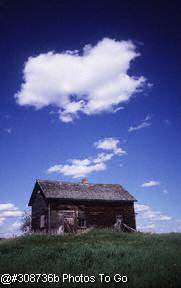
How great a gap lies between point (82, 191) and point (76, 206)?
219cm

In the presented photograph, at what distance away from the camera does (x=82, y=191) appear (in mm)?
33188

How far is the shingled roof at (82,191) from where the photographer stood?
102 feet

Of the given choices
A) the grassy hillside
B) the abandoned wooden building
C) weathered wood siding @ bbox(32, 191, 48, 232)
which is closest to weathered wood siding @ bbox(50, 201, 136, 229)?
the abandoned wooden building

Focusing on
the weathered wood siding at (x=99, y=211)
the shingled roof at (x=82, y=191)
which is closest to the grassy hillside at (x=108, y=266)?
the weathered wood siding at (x=99, y=211)

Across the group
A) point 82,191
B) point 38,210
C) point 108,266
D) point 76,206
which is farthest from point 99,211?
point 108,266

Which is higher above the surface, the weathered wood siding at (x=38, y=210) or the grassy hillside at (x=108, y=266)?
the weathered wood siding at (x=38, y=210)

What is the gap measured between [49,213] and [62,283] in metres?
21.4

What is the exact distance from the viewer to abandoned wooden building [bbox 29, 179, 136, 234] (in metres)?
30.3

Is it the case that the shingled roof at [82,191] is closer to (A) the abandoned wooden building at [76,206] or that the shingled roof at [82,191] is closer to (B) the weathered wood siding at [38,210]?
(A) the abandoned wooden building at [76,206]

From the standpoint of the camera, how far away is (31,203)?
3572 centimetres

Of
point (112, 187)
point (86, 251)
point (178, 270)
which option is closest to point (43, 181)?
point (112, 187)

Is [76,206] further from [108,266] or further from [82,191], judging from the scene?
[108,266]

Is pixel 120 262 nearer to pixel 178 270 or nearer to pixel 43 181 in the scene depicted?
pixel 178 270

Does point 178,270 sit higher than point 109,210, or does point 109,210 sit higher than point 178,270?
point 109,210
